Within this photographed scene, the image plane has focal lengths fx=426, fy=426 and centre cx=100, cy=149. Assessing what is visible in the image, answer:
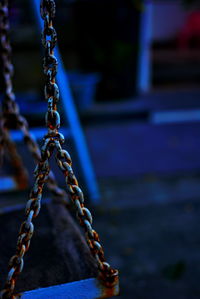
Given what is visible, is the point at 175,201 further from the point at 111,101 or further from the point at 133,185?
the point at 111,101

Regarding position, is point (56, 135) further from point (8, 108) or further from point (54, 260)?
point (8, 108)

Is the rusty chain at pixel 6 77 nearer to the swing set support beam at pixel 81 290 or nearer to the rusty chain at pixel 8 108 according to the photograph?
the rusty chain at pixel 8 108

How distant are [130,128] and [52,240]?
4.02 metres

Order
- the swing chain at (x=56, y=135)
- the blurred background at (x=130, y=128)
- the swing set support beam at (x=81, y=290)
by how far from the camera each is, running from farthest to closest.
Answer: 1. the blurred background at (x=130, y=128)
2. the swing set support beam at (x=81, y=290)
3. the swing chain at (x=56, y=135)

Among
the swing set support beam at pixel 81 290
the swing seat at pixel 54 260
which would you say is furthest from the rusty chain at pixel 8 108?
the swing set support beam at pixel 81 290

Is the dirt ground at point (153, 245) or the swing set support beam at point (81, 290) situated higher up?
the swing set support beam at point (81, 290)

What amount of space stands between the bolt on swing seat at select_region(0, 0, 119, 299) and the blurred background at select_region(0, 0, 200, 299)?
1.85 ft

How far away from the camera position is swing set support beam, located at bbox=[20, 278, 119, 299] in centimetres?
119

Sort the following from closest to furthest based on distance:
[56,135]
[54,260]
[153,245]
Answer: [56,135] < [54,260] < [153,245]

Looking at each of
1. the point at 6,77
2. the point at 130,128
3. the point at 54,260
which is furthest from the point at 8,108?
the point at 130,128

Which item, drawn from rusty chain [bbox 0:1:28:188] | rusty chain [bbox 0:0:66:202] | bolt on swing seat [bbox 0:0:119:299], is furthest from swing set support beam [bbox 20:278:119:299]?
rusty chain [bbox 0:1:28:188]

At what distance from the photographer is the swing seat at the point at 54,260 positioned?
47.9 inches

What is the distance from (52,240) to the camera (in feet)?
4.97

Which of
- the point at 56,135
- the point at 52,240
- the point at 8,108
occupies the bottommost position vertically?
the point at 52,240
